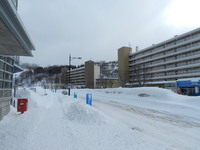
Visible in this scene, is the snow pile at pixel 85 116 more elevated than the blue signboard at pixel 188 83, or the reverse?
the blue signboard at pixel 188 83

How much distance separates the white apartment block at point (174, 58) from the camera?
4547 cm

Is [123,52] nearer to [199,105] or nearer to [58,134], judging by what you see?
[199,105]

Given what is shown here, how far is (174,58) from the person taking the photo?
52656 millimetres

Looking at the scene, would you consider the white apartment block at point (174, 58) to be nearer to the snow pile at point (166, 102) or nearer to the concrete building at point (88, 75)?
the snow pile at point (166, 102)

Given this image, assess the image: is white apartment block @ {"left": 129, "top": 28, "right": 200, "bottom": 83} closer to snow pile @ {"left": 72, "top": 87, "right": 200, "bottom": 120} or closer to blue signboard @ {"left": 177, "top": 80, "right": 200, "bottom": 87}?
blue signboard @ {"left": 177, "top": 80, "right": 200, "bottom": 87}

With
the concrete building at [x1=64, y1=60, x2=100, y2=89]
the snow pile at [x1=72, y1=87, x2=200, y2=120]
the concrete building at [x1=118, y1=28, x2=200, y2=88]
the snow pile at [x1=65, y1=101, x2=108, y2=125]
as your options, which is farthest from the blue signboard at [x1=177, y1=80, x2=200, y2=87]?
the concrete building at [x1=64, y1=60, x2=100, y2=89]

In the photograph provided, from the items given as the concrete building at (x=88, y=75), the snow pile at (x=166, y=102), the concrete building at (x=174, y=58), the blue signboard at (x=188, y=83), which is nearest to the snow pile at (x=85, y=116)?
the snow pile at (x=166, y=102)

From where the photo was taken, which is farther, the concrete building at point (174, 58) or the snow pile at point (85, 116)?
the concrete building at point (174, 58)

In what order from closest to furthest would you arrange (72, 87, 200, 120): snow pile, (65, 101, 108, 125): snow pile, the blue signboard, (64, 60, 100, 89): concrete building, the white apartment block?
(65, 101, 108, 125): snow pile
(72, 87, 200, 120): snow pile
the blue signboard
the white apartment block
(64, 60, 100, 89): concrete building

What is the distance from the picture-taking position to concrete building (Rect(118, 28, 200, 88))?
149ft

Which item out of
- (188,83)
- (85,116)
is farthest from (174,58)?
(85,116)

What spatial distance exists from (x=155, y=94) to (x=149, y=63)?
45.9m

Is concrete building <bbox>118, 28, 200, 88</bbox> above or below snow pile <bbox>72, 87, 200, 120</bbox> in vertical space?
above

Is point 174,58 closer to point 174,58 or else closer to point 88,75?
point 174,58
